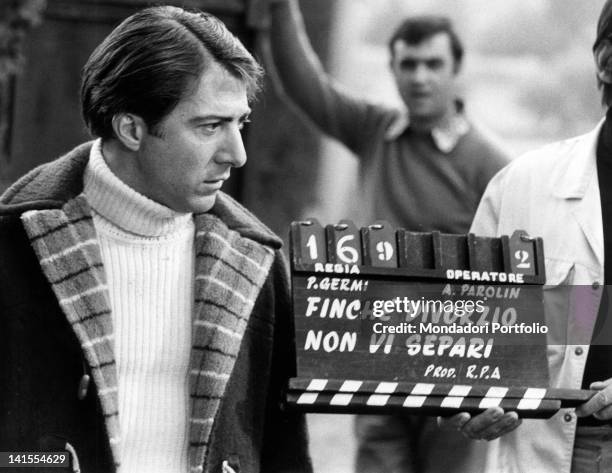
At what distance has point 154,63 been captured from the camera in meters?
3.07

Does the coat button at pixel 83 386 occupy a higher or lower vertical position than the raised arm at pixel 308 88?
lower

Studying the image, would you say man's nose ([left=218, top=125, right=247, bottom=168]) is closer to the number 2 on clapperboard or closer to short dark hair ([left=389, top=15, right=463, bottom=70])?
the number 2 on clapperboard

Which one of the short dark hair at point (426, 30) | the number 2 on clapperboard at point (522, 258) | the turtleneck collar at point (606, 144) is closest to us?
the number 2 on clapperboard at point (522, 258)

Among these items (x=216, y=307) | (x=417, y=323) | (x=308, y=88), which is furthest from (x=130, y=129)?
(x=308, y=88)

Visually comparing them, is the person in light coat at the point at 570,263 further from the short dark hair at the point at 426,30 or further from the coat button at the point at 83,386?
the short dark hair at the point at 426,30

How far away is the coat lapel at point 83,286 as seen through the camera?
3.00 meters

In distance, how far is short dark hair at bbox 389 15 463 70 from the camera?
222 inches

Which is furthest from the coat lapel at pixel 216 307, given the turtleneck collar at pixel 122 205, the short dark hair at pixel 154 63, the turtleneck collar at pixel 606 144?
the turtleneck collar at pixel 606 144

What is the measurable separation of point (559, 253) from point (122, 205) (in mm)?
1421

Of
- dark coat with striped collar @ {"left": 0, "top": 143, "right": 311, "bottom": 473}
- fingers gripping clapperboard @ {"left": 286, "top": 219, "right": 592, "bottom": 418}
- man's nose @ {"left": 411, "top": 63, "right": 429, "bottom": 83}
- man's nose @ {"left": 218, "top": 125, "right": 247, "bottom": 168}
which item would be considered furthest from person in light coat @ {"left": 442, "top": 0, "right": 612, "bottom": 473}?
man's nose @ {"left": 411, "top": 63, "right": 429, "bottom": 83}

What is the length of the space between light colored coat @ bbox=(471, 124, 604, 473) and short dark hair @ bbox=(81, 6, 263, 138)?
3.77 feet

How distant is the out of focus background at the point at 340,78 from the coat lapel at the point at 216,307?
8.08ft

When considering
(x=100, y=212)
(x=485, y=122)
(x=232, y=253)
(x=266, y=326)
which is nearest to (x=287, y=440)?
(x=266, y=326)

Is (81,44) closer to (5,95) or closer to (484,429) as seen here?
(5,95)
